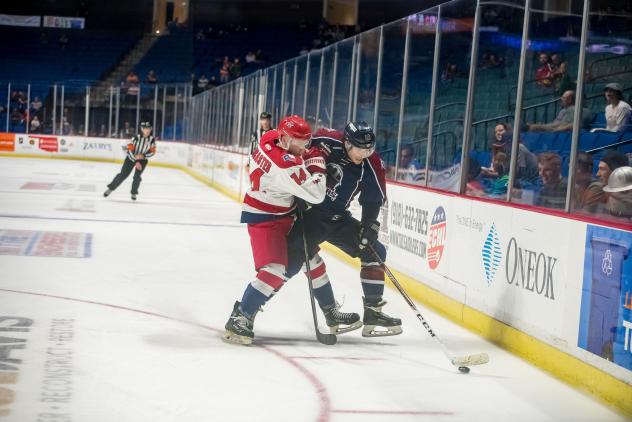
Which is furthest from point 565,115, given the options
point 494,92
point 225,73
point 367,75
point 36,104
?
point 225,73

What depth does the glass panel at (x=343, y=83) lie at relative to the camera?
33.5 feet

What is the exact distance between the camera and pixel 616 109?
5.15m

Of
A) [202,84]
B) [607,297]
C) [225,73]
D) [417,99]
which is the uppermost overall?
[225,73]

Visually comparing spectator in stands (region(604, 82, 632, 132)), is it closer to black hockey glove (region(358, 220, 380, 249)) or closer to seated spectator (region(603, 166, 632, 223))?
seated spectator (region(603, 166, 632, 223))

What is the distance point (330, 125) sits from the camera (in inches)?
428

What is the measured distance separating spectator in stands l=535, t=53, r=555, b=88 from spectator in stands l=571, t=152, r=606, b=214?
74 centimetres

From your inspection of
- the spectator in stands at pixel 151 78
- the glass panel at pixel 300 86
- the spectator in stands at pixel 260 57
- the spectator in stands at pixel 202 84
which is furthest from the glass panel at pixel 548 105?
the spectator in stands at pixel 151 78

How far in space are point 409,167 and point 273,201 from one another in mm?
3293

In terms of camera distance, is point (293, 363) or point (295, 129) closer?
point (293, 363)

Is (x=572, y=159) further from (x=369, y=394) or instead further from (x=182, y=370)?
(x=182, y=370)

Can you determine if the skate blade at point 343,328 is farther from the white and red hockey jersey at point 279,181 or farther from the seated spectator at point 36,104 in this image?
the seated spectator at point 36,104

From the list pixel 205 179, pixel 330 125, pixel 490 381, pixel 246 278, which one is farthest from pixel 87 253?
pixel 205 179

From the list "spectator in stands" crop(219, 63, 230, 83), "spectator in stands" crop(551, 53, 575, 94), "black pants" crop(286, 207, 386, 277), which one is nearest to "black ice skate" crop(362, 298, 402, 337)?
A: "black pants" crop(286, 207, 386, 277)

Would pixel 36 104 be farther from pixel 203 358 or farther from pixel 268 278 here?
pixel 203 358
